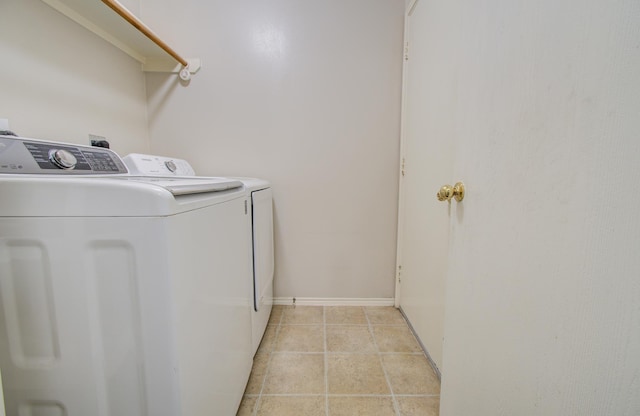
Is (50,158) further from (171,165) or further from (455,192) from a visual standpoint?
(455,192)

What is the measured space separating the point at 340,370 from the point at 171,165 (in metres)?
1.50

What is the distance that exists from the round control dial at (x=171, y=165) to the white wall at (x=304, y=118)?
33 cm

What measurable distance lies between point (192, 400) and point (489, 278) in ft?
2.64

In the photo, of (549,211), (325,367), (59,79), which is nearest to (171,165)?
(59,79)

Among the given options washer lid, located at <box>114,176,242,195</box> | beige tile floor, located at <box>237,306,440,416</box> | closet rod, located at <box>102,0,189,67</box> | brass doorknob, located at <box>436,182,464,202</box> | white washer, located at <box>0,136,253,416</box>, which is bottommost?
beige tile floor, located at <box>237,306,440,416</box>

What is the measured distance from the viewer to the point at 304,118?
1.76 m

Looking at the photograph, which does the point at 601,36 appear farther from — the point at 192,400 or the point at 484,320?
the point at 192,400

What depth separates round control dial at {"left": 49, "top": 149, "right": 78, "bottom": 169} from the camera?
78 cm

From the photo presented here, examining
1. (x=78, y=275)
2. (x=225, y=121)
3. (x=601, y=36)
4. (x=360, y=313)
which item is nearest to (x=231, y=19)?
(x=225, y=121)

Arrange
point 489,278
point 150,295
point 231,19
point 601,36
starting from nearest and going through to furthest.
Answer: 1. point 601,36
2. point 150,295
3. point 489,278
4. point 231,19

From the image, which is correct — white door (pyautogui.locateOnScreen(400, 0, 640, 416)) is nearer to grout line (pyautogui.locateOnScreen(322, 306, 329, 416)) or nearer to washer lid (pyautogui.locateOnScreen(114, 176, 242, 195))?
grout line (pyautogui.locateOnScreen(322, 306, 329, 416))

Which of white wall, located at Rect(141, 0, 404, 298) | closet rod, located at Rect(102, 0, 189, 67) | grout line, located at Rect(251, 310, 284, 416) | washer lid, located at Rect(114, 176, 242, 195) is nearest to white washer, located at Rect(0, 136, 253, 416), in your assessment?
washer lid, located at Rect(114, 176, 242, 195)

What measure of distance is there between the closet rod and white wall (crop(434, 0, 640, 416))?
1.49 meters

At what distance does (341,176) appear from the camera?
1.81 meters
